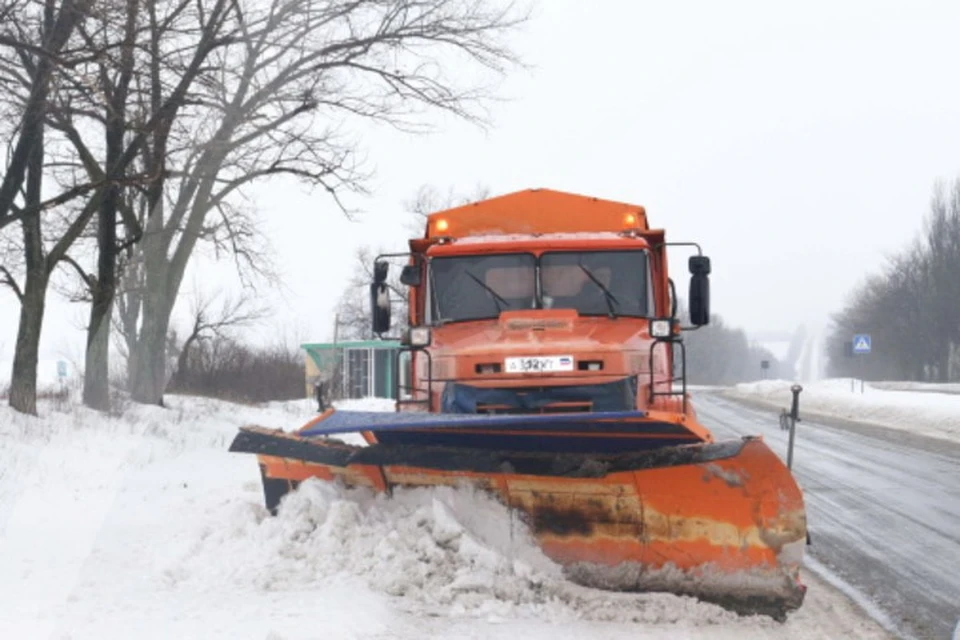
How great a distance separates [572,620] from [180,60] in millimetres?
11860

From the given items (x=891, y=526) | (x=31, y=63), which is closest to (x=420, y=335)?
(x=891, y=526)

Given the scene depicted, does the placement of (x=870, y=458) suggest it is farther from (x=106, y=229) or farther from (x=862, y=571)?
(x=106, y=229)

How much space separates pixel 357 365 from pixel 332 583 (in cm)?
3119

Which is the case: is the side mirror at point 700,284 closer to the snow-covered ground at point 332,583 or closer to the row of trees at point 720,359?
the snow-covered ground at point 332,583

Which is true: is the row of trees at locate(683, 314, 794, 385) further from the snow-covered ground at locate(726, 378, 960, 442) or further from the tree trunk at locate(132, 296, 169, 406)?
the tree trunk at locate(132, 296, 169, 406)

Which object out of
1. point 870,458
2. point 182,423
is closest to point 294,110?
point 182,423

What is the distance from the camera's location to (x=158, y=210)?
80.1ft

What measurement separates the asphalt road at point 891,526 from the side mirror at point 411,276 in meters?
4.25

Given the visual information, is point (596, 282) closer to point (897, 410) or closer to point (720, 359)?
point (897, 410)

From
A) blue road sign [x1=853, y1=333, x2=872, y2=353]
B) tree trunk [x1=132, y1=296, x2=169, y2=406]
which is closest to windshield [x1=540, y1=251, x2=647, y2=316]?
tree trunk [x1=132, y1=296, x2=169, y2=406]

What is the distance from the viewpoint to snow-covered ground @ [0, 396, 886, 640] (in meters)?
5.46

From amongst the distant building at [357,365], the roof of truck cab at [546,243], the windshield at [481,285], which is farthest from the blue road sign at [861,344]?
the windshield at [481,285]

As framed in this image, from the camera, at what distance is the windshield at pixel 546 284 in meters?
8.46

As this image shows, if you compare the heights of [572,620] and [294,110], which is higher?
[294,110]
